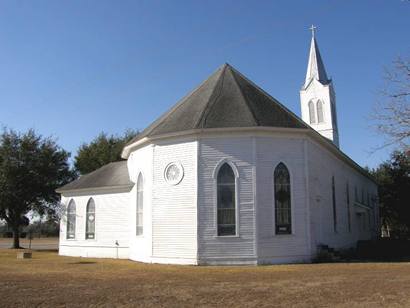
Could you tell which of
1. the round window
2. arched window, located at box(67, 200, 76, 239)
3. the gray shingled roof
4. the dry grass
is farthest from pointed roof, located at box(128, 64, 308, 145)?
arched window, located at box(67, 200, 76, 239)

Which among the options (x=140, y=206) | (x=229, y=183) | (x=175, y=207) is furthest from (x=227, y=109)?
(x=140, y=206)

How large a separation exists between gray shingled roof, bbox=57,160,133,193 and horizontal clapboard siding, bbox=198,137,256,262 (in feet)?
22.6

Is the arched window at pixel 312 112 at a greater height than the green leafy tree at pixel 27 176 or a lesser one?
greater

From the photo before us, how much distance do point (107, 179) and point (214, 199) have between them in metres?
10.4

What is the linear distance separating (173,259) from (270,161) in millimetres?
6426

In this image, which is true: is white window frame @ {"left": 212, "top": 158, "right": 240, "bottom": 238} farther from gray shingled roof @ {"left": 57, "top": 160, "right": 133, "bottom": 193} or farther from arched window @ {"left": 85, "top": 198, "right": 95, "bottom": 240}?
arched window @ {"left": 85, "top": 198, "right": 95, "bottom": 240}

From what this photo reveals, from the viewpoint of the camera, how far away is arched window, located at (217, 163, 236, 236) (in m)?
20.3

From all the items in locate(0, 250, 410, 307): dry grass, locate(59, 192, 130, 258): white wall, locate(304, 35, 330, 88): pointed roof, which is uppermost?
locate(304, 35, 330, 88): pointed roof

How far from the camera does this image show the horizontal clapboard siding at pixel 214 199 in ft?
65.8

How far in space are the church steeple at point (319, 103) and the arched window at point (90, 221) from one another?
2263cm

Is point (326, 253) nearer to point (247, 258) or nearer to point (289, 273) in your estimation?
point (247, 258)

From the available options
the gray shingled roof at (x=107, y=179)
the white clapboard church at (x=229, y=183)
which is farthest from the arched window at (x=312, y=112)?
the gray shingled roof at (x=107, y=179)

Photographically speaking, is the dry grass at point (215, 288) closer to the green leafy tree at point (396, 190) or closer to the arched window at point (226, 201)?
the arched window at point (226, 201)

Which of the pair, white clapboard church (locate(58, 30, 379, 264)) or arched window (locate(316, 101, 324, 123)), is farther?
arched window (locate(316, 101, 324, 123))
